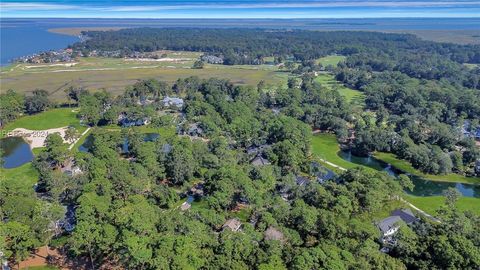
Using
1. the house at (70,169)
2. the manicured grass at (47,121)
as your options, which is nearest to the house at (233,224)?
the house at (70,169)

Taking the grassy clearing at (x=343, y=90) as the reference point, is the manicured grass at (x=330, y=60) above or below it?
below

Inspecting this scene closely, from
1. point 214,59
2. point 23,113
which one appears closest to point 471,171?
point 23,113

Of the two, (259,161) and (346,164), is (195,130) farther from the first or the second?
(346,164)

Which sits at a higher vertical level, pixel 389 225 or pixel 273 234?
pixel 273 234

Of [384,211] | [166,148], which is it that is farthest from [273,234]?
[166,148]

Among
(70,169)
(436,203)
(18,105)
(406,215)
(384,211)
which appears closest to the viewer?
(406,215)

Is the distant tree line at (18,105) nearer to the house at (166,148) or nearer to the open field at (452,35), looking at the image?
the house at (166,148)

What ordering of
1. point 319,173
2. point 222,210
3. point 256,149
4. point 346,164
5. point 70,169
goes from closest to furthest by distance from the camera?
1. point 222,210
2. point 70,169
3. point 319,173
4. point 346,164
5. point 256,149
